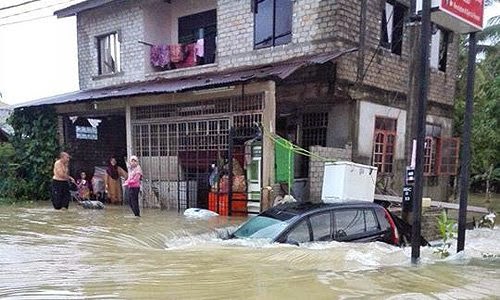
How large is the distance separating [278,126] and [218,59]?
2.79 m

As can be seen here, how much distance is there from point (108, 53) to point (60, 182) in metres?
7.45

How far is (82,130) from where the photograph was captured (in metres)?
→ 17.0

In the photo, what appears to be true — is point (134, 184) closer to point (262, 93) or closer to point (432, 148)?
point (262, 93)

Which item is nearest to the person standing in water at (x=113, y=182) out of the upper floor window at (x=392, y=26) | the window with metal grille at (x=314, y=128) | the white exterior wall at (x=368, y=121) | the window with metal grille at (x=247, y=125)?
the window with metal grille at (x=247, y=125)

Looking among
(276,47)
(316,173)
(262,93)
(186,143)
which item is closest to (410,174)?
(316,173)

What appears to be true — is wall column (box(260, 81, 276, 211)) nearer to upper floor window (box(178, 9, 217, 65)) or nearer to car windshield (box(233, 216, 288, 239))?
car windshield (box(233, 216, 288, 239))

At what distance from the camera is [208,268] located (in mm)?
5809

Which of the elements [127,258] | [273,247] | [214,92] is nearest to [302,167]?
[214,92]

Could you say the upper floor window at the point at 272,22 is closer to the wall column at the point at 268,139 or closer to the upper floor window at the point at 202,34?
the upper floor window at the point at 202,34

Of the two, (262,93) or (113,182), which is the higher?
(262,93)

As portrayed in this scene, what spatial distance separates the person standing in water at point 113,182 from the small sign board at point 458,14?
11.0 m

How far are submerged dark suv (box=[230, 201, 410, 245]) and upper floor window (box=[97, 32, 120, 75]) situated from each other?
1197 centimetres

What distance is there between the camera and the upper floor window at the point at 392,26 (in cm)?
1330

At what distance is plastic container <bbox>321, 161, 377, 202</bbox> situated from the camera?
9828 millimetres
